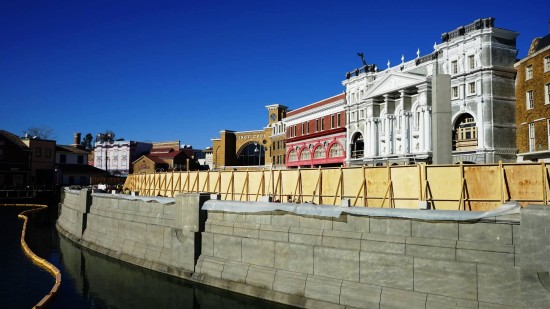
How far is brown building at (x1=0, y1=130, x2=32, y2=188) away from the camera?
246 ft

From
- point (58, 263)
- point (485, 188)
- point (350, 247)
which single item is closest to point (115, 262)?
point (58, 263)

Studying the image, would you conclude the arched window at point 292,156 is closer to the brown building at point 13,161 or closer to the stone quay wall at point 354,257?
the stone quay wall at point 354,257

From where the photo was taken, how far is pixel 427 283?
12.3m

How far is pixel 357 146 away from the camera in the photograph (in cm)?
5534

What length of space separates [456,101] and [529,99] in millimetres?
6140

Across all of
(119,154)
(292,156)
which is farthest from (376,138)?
(119,154)

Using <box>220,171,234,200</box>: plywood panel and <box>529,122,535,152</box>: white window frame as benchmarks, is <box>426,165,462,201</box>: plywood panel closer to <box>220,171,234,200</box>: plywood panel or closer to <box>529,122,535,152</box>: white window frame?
<box>220,171,234,200</box>: plywood panel

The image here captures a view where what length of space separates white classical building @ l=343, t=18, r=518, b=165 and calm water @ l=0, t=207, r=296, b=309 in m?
20.7

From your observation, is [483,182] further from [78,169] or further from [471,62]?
[78,169]

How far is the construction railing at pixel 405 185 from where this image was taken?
13.7 metres

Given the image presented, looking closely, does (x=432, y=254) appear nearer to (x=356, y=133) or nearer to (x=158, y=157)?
(x=356, y=133)

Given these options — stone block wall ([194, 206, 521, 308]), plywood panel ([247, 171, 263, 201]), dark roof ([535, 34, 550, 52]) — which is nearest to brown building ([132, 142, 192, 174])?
plywood panel ([247, 171, 263, 201])

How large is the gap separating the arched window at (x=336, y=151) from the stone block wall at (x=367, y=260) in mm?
41738

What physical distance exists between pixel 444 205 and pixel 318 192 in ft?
20.5
